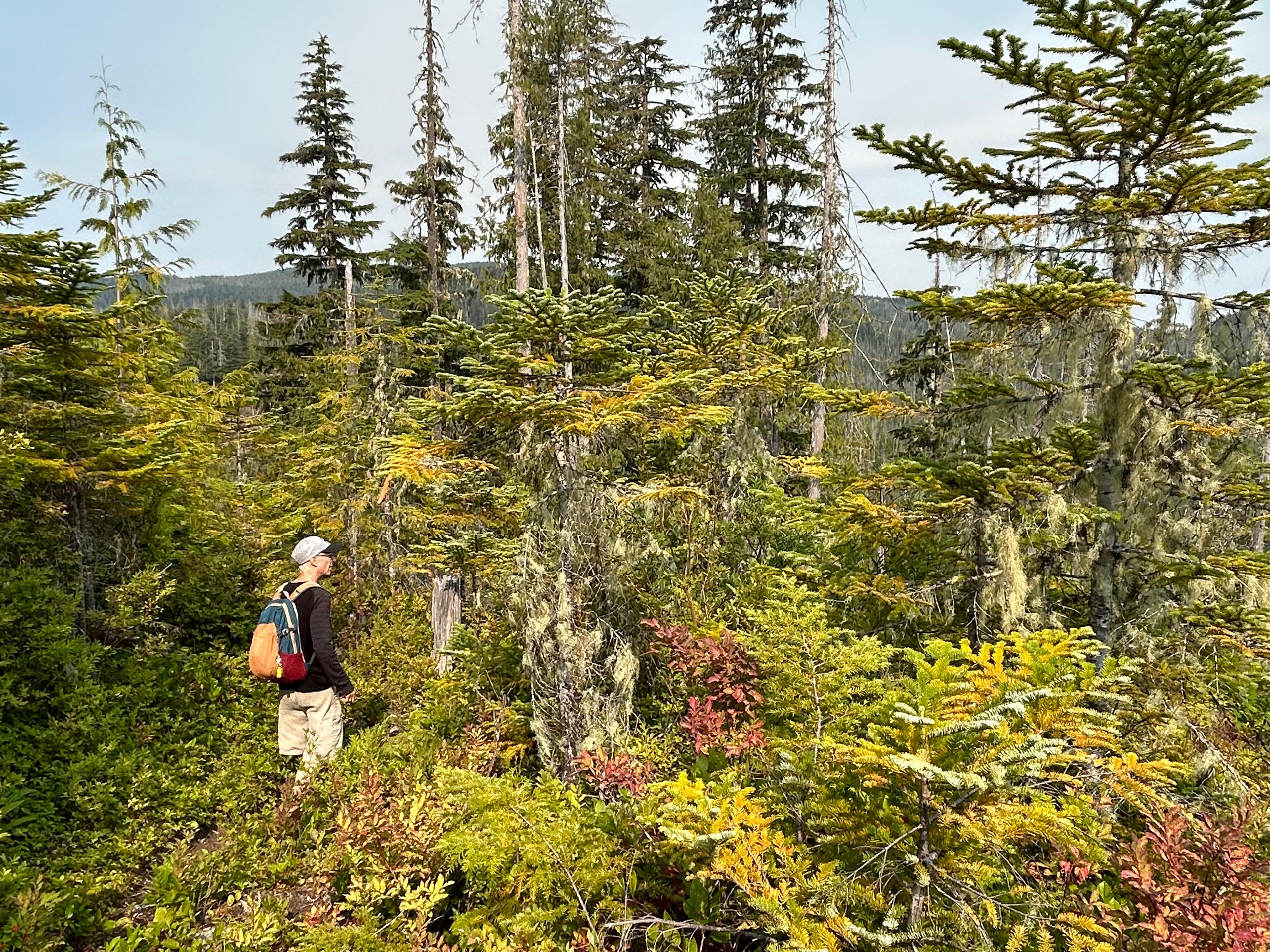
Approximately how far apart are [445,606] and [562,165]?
9429 millimetres

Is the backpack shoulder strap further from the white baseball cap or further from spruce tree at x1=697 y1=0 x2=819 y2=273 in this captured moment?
spruce tree at x1=697 y1=0 x2=819 y2=273

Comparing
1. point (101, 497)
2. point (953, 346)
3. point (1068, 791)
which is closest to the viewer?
point (1068, 791)

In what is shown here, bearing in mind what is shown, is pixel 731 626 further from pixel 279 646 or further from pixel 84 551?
pixel 84 551

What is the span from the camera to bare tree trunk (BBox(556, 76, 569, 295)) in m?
12.8

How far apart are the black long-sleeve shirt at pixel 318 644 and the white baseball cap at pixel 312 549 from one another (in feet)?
0.77

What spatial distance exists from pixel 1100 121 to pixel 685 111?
54.5ft

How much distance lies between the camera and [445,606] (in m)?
9.84

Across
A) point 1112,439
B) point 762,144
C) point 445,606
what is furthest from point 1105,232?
point 762,144

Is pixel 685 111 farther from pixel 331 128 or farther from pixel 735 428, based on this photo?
pixel 735 428

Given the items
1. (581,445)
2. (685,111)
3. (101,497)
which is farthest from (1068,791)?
(685,111)

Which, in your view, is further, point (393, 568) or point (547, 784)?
point (393, 568)

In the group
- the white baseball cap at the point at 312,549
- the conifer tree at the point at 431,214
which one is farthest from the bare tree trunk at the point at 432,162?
the white baseball cap at the point at 312,549

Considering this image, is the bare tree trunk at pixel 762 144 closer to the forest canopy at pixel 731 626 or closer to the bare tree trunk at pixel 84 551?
the forest canopy at pixel 731 626

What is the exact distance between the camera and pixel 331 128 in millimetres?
19000
